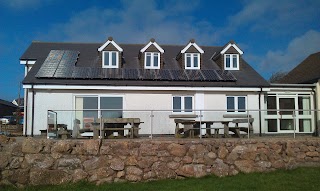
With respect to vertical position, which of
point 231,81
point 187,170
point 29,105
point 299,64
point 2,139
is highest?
point 299,64

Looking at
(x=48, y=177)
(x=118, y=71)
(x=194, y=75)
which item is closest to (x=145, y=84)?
(x=118, y=71)

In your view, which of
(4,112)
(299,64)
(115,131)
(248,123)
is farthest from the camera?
(4,112)

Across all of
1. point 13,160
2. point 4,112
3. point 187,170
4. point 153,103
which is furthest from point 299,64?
point 4,112

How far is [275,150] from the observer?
13.4m

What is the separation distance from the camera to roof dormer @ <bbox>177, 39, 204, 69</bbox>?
22375 mm

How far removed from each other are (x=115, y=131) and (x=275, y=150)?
6.43 meters

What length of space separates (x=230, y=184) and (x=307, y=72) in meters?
16.0

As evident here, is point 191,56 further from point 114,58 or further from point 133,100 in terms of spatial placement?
point 133,100

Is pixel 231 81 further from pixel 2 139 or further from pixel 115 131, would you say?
pixel 2 139

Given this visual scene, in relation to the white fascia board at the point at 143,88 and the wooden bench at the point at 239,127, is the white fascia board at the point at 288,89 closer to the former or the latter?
the white fascia board at the point at 143,88

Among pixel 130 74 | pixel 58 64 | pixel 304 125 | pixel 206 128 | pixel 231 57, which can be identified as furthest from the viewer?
pixel 231 57

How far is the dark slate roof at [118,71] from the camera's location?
19.2 m

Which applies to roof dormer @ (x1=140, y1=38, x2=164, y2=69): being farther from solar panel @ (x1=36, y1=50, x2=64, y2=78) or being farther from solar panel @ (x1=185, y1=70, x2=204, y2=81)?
solar panel @ (x1=36, y1=50, x2=64, y2=78)

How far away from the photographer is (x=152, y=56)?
72.7 ft
